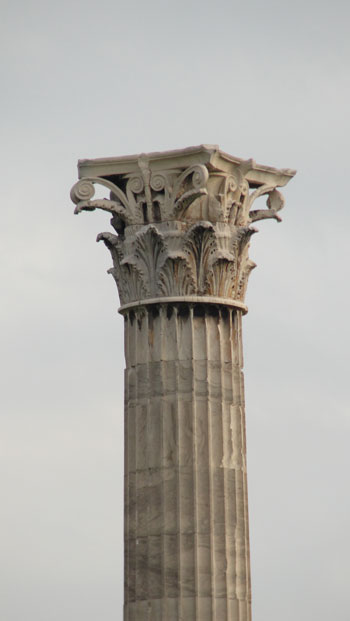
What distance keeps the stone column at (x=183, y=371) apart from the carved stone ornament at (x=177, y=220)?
3 cm

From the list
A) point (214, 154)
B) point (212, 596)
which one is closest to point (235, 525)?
point (212, 596)

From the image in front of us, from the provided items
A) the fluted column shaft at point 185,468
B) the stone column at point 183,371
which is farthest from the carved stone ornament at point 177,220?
the fluted column shaft at point 185,468

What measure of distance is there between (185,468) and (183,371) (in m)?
2.04

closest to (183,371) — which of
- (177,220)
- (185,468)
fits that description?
(185,468)

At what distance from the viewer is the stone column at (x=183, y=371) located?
30.4m

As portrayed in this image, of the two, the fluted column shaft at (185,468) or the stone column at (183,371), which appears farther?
the stone column at (183,371)

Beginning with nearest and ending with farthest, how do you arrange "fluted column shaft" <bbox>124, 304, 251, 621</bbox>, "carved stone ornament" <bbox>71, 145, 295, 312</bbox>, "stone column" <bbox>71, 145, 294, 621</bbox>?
"fluted column shaft" <bbox>124, 304, 251, 621</bbox> < "stone column" <bbox>71, 145, 294, 621</bbox> < "carved stone ornament" <bbox>71, 145, 295, 312</bbox>

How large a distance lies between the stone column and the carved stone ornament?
0.08ft

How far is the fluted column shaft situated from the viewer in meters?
30.2

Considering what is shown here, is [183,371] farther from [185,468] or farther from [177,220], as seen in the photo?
[177,220]

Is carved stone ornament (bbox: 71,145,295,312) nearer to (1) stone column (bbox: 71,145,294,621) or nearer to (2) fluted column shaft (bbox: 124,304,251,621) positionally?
(1) stone column (bbox: 71,145,294,621)

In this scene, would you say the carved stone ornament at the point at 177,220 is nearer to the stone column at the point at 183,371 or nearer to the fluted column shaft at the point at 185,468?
the stone column at the point at 183,371

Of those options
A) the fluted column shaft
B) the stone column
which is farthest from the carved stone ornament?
the fluted column shaft

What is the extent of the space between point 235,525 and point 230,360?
3496mm
